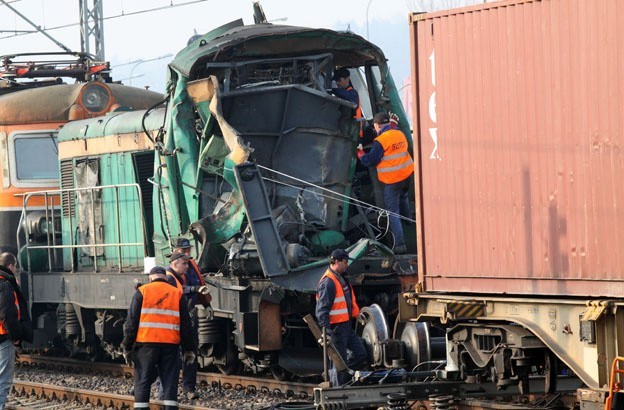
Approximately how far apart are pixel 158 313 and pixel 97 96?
8056mm

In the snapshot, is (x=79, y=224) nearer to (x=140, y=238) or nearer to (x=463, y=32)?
(x=140, y=238)

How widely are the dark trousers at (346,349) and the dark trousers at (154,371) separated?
1517 mm

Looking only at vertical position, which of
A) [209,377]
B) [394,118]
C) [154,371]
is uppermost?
[394,118]

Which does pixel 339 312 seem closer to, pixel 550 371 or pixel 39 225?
pixel 550 371

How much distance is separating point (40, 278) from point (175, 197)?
4.29 m

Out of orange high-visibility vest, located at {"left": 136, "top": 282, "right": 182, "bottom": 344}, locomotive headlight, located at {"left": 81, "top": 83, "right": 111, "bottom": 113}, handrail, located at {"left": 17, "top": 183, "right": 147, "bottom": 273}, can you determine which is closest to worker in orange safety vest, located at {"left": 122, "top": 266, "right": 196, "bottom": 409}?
orange high-visibility vest, located at {"left": 136, "top": 282, "right": 182, "bottom": 344}

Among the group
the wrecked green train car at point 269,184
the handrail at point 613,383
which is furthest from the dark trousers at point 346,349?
the handrail at point 613,383

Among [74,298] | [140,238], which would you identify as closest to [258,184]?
[140,238]

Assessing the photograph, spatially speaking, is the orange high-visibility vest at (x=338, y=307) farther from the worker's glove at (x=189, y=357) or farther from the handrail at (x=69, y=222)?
the handrail at (x=69, y=222)

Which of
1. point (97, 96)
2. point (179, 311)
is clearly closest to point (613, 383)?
point (179, 311)

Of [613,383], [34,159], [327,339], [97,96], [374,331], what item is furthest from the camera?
[97,96]

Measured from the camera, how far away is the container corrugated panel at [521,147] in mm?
9195

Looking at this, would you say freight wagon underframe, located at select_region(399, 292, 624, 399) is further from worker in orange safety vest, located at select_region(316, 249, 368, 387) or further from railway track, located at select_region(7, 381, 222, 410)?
railway track, located at select_region(7, 381, 222, 410)

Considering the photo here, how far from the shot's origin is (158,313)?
1159 centimetres
